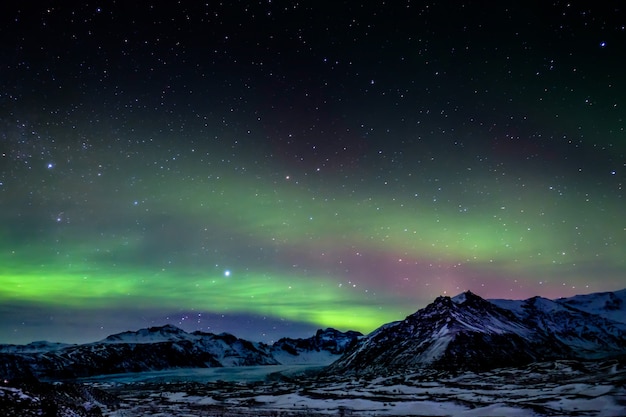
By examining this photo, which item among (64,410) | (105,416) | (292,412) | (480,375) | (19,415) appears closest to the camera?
(19,415)

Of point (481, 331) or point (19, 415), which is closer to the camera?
point (19, 415)

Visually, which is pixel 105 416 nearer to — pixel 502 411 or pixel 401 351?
pixel 502 411

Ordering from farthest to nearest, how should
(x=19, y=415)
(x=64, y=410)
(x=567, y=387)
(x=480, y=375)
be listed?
(x=480, y=375), (x=567, y=387), (x=64, y=410), (x=19, y=415)

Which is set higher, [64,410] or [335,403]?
[64,410]

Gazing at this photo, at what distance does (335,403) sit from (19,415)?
45814 mm

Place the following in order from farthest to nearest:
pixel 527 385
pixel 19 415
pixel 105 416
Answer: pixel 527 385 < pixel 105 416 < pixel 19 415

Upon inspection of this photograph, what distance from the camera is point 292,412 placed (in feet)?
180

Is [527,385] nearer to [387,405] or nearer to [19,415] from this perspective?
[387,405]

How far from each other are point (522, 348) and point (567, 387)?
141809 millimetres

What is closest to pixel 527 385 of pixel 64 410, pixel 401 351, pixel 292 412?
pixel 292 412

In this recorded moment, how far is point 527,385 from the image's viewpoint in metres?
71.6

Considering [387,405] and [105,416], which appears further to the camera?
[387,405]

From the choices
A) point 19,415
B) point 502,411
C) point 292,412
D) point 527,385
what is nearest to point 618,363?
point 527,385

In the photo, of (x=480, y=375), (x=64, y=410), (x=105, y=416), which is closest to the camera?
(x=64, y=410)
